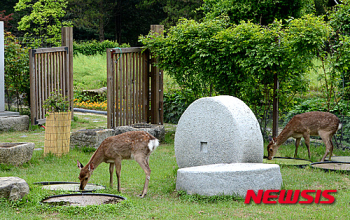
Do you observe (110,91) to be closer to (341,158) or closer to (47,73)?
(47,73)

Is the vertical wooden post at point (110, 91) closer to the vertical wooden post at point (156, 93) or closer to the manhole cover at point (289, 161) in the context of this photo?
the vertical wooden post at point (156, 93)

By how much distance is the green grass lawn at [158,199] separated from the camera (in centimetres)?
580

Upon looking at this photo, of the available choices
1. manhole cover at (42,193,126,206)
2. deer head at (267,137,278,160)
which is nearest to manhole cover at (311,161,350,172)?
deer head at (267,137,278,160)

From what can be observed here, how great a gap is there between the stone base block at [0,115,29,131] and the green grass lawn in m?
3.64

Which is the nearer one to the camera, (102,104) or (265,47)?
(265,47)

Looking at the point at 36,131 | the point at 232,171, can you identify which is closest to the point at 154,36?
the point at 36,131

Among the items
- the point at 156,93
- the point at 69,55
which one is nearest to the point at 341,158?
the point at 156,93

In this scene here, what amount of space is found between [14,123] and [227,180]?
861 cm

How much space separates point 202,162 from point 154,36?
612cm

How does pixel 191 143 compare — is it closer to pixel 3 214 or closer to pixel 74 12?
pixel 3 214

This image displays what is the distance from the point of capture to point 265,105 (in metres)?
11.9

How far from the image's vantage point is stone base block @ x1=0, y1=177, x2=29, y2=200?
620cm

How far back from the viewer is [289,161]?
378 inches

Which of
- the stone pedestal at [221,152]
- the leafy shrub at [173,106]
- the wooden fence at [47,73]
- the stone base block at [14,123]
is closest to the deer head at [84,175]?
the stone pedestal at [221,152]
